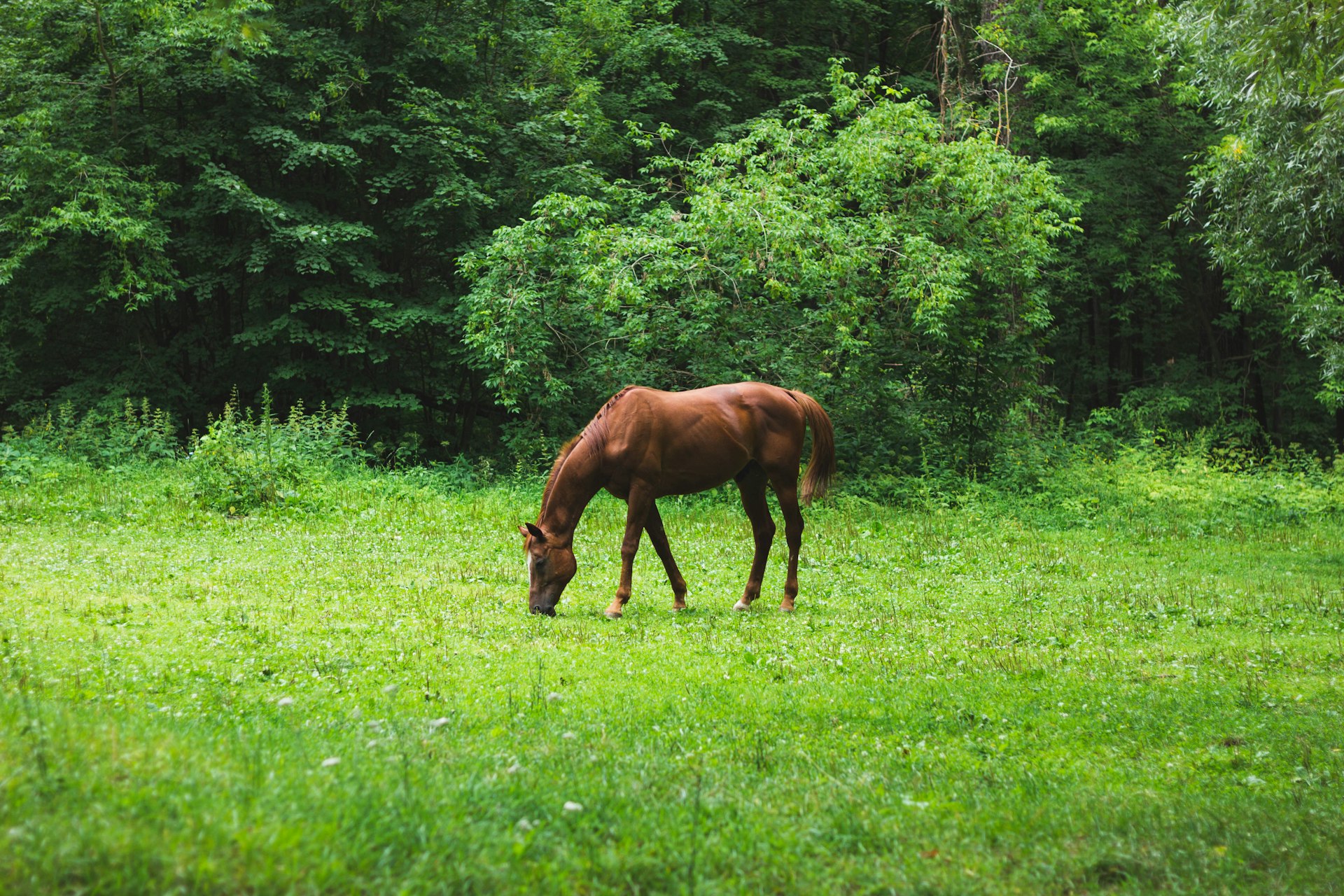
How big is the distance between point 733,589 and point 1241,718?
6204mm

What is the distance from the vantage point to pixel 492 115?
24.9m

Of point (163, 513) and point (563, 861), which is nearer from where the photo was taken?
point (563, 861)

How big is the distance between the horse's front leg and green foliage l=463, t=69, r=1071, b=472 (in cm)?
817

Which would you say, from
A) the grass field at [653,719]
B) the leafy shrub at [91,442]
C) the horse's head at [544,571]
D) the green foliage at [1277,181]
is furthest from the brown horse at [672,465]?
the leafy shrub at [91,442]

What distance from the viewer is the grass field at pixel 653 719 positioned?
3793 mm

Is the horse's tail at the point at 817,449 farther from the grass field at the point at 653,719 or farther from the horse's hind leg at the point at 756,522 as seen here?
the grass field at the point at 653,719

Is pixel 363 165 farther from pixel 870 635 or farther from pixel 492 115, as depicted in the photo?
pixel 870 635

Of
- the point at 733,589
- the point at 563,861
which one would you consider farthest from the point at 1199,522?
the point at 563,861

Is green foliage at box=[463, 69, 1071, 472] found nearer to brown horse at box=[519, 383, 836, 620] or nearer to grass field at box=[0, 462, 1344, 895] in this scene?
grass field at box=[0, 462, 1344, 895]

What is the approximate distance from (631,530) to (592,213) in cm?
1454

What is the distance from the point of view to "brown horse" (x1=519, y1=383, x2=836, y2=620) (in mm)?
10594

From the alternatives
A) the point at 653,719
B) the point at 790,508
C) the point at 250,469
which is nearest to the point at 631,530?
the point at 790,508

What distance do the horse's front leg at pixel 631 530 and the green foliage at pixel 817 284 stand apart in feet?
26.8

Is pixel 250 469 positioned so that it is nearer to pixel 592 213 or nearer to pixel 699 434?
pixel 699 434
